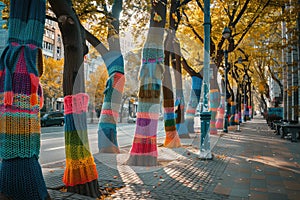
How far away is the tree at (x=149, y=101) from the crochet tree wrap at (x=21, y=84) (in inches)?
188

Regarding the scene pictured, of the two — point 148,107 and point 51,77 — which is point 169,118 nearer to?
point 148,107

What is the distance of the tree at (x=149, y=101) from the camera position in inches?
364

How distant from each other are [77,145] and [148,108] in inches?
147

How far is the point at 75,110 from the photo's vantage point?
20.3 feet

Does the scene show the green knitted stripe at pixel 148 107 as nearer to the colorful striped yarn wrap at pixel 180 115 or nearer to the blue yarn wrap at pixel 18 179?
the blue yarn wrap at pixel 18 179

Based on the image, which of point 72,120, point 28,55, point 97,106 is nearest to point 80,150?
point 72,120

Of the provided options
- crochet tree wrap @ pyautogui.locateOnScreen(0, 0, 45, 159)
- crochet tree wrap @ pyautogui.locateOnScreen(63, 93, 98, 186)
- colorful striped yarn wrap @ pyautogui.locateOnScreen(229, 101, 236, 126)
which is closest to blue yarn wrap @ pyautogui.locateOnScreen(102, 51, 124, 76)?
crochet tree wrap @ pyautogui.locateOnScreen(63, 93, 98, 186)

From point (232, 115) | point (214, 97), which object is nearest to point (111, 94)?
point (214, 97)

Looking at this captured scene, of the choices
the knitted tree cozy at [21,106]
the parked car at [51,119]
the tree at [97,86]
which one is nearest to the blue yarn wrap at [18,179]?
the knitted tree cozy at [21,106]

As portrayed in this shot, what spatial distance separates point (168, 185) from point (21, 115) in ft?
12.2

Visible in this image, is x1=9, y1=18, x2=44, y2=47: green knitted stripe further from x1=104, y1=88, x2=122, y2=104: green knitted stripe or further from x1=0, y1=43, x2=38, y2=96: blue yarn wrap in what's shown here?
x1=104, y1=88, x2=122, y2=104: green knitted stripe

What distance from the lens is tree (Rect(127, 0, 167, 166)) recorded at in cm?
923

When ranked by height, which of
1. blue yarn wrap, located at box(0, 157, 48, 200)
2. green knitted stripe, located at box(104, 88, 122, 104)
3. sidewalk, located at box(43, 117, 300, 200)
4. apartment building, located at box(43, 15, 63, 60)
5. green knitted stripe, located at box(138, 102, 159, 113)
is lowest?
sidewalk, located at box(43, 117, 300, 200)

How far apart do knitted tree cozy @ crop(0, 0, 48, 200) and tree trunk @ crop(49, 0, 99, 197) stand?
1.06 metres
